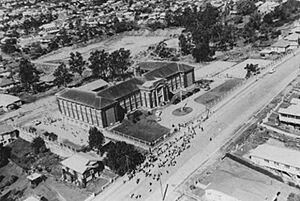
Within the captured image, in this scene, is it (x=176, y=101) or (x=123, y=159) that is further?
(x=176, y=101)

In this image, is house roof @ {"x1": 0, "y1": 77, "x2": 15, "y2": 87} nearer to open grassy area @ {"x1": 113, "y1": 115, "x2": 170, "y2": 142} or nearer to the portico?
the portico

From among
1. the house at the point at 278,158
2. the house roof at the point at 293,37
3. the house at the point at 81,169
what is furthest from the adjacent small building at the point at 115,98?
the house roof at the point at 293,37

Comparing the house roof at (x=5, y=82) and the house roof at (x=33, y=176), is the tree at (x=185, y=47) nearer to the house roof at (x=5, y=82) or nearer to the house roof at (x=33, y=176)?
the house roof at (x=5, y=82)

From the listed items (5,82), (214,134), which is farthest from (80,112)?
(5,82)

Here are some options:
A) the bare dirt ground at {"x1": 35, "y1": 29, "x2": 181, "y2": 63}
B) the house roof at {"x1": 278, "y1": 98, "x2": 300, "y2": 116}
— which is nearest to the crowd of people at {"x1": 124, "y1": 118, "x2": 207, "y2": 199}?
the house roof at {"x1": 278, "y1": 98, "x2": 300, "y2": 116}

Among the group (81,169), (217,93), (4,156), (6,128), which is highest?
(81,169)

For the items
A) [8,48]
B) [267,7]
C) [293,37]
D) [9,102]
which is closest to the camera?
[9,102]

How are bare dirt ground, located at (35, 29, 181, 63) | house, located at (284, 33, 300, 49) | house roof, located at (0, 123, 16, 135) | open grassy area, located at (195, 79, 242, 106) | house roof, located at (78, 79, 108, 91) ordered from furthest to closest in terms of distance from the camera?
bare dirt ground, located at (35, 29, 181, 63)
house, located at (284, 33, 300, 49)
house roof, located at (78, 79, 108, 91)
open grassy area, located at (195, 79, 242, 106)
house roof, located at (0, 123, 16, 135)

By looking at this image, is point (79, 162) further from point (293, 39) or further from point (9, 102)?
point (293, 39)
